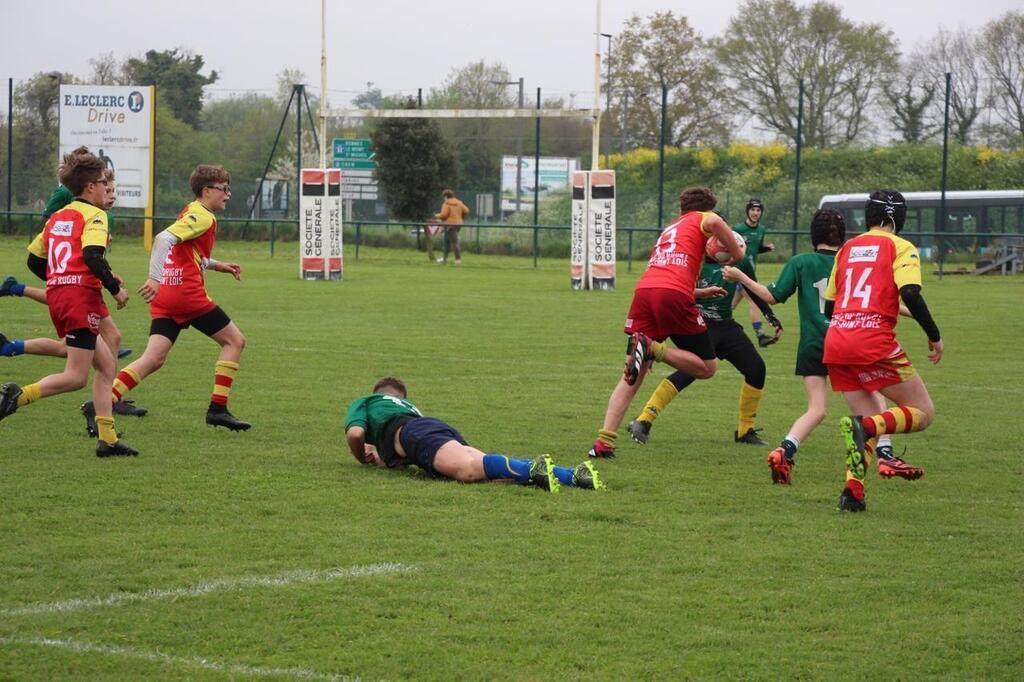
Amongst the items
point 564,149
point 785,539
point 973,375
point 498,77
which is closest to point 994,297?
point 973,375

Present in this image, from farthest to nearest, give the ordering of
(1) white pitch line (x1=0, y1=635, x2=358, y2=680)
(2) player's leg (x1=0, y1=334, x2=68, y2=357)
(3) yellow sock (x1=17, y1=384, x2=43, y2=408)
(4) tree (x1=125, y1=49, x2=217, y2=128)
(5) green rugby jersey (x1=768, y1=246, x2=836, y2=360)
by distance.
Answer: (4) tree (x1=125, y1=49, x2=217, y2=128), (2) player's leg (x1=0, y1=334, x2=68, y2=357), (5) green rugby jersey (x1=768, y1=246, x2=836, y2=360), (3) yellow sock (x1=17, y1=384, x2=43, y2=408), (1) white pitch line (x1=0, y1=635, x2=358, y2=680)

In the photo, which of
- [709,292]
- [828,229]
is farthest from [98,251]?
[828,229]

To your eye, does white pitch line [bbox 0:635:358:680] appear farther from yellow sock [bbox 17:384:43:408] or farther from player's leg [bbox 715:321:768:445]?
player's leg [bbox 715:321:768:445]

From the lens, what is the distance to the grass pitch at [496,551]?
15.8 ft

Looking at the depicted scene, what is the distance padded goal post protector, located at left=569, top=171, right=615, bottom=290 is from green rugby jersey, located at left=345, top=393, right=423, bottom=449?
19.1 metres

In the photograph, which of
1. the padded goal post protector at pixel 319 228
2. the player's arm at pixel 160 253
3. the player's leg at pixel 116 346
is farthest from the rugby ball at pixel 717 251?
the padded goal post protector at pixel 319 228

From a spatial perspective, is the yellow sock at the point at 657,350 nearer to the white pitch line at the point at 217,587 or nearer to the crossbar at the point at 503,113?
the white pitch line at the point at 217,587

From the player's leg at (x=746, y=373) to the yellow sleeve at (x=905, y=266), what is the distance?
2.44m

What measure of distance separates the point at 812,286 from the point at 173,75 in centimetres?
6435

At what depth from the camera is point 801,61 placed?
57.6 meters

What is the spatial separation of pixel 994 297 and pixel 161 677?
24.4 metres

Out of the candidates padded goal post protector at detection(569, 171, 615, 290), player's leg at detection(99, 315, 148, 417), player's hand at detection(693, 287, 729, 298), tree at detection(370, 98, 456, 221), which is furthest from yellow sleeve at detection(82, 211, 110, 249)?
tree at detection(370, 98, 456, 221)

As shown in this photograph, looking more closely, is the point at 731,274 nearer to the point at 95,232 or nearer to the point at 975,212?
the point at 95,232

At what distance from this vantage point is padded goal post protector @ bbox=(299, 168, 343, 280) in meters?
28.4
